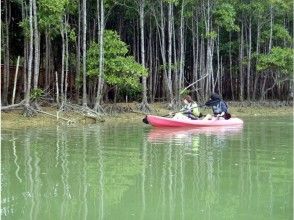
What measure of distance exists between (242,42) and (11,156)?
70.5 ft

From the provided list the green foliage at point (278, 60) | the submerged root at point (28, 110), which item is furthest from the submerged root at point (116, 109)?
the green foliage at point (278, 60)

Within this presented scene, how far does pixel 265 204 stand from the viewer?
20.3 feet

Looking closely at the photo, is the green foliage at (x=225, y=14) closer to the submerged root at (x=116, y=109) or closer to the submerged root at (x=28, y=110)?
the submerged root at (x=116, y=109)

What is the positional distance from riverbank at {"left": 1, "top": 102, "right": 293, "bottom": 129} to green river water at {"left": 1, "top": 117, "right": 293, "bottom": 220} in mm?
3322

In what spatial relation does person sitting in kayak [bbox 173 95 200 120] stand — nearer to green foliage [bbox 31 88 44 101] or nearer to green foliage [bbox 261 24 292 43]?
green foliage [bbox 31 88 44 101]

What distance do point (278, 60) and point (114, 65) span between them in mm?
11067

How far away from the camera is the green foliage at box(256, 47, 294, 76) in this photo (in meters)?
27.1

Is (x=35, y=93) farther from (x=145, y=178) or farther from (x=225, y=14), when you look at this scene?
(x=225, y=14)

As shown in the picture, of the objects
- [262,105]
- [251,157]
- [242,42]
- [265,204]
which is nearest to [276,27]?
[242,42]

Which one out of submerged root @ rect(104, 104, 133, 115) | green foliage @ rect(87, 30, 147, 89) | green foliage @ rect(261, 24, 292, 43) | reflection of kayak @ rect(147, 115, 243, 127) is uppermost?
green foliage @ rect(261, 24, 292, 43)

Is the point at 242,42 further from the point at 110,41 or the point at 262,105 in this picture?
the point at 110,41

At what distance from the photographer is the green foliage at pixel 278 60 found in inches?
1068

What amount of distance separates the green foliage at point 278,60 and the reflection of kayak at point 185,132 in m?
11.5

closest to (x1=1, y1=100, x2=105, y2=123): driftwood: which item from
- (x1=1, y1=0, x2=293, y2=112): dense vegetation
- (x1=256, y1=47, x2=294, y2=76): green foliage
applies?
(x1=1, y1=0, x2=293, y2=112): dense vegetation
